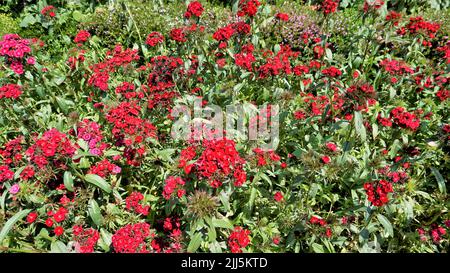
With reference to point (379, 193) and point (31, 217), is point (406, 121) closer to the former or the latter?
point (379, 193)

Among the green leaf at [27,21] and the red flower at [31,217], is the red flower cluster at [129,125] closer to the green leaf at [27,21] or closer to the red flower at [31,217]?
the red flower at [31,217]

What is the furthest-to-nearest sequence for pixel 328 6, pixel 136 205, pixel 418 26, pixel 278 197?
pixel 418 26, pixel 328 6, pixel 278 197, pixel 136 205

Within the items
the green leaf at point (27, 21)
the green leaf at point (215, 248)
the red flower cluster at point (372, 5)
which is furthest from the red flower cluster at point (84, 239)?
the green leaf at point (27, 21)

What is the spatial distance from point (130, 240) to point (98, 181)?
61cm

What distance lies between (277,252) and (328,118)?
1.51 m

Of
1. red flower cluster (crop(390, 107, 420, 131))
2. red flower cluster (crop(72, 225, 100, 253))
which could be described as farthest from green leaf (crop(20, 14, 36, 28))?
red flower cluster (crop(390, 107, 420, 131))

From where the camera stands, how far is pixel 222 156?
2561mm

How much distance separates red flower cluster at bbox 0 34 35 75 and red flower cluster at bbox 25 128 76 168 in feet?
4.20

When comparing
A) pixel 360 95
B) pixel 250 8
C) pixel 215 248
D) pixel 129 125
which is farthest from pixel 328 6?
pixel 215 248

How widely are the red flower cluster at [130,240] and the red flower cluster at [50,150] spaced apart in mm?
758

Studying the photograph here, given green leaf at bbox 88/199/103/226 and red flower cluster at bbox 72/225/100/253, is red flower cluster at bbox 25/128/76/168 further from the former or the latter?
red flower cluster at bbox 72/225/100/253

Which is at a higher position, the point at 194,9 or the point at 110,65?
the point at 194,9

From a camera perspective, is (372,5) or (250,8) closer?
(250,8)

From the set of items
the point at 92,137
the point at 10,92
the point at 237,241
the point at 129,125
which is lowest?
the point at 237,241
